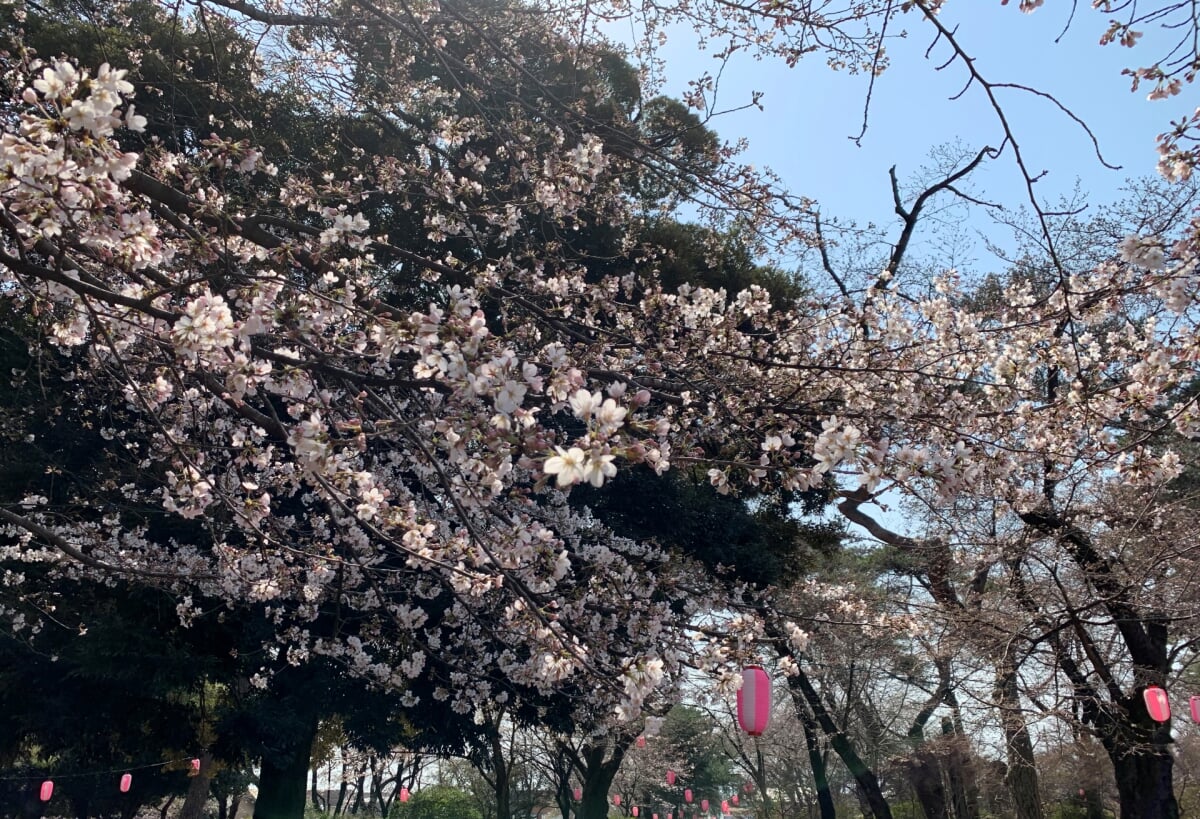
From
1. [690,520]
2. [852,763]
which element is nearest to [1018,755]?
[690,520]

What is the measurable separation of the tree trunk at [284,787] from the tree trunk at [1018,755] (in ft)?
24.0

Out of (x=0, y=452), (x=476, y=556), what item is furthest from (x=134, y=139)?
(x=476, y=556)

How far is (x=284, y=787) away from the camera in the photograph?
9.06 m

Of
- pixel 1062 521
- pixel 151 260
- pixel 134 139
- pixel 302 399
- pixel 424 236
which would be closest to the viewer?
pixel 151 260

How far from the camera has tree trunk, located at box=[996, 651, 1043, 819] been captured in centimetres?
768

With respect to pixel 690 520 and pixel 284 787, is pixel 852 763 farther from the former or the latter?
pixel 284 787

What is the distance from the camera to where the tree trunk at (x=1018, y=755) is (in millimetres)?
7680

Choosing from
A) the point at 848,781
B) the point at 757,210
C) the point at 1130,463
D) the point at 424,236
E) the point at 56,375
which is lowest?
the point at 848,781

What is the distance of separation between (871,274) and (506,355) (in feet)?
34.9

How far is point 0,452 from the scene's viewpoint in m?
8.16

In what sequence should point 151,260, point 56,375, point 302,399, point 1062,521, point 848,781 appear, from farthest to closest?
point 848,781 → point 56,375 → point 1062,521 → point 302,399 → point 151,260

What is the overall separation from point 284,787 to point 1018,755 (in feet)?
27.0

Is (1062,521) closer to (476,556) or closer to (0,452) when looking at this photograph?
(476,556)

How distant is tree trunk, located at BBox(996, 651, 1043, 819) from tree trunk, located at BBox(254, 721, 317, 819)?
7.33 metres
